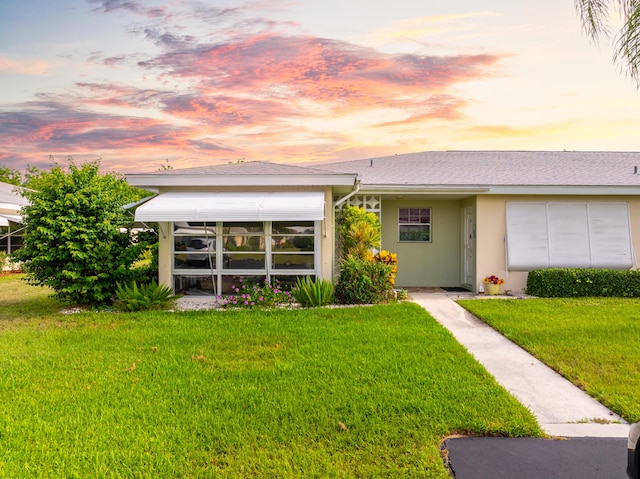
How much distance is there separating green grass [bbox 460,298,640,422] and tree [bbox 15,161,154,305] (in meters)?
9.87

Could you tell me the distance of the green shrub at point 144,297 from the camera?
12453mm

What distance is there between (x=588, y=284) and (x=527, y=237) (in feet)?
7.42

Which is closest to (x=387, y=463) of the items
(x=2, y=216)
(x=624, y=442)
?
(x=624, y=442)

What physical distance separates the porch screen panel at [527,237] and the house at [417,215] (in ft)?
0.11

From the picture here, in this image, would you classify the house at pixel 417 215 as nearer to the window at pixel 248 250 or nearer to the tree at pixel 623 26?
the window at pixel 248 250

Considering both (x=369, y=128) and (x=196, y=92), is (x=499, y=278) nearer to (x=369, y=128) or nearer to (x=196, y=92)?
(x=369, y=128)

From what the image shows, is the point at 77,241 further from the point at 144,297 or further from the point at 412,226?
the point at 412,226

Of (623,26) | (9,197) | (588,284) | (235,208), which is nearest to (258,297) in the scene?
(235,208)

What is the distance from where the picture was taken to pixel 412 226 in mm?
17266

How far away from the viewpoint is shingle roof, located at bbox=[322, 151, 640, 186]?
15703mm

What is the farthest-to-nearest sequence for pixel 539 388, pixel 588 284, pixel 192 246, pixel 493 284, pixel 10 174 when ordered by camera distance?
pixel 10 174 → pixel 493 284 → pixel 588 284 → pixel 192 246 → pixel 539 388

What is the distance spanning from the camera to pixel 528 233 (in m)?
15.5

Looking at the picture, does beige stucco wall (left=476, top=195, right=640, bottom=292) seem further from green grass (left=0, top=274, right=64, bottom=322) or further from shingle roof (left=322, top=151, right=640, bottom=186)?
green grass (left=0, top=274, right=64, bottom=322)

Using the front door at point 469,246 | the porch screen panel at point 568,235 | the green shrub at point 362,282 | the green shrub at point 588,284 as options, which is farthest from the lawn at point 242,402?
the porch screen panel at point 568,235
